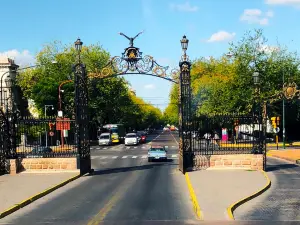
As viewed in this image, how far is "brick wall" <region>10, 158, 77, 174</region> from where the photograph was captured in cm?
2547

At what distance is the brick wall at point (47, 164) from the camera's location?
1003 inches

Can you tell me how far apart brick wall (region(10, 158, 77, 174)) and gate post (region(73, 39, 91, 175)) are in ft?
2.10

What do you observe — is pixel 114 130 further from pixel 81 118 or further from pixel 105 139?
pixel 81 118

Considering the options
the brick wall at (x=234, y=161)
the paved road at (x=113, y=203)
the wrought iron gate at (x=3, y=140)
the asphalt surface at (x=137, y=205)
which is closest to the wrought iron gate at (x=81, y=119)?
the paved road at (x=113, y=203)

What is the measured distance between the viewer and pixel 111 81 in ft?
233

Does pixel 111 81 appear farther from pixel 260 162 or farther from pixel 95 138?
pixel 260 162

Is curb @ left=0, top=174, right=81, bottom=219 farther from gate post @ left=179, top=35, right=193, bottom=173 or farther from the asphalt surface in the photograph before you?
gate post @ left=179, top=35, right=193, bottom=173

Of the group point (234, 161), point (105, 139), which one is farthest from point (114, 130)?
point (234, 161)

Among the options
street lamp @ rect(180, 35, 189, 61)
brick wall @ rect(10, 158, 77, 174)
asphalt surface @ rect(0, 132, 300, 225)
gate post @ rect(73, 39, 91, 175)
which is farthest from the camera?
brick wall @ rect(10, 158, 77, 174)

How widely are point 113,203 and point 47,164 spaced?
1085 cm

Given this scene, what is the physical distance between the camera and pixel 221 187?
1873 centimetres

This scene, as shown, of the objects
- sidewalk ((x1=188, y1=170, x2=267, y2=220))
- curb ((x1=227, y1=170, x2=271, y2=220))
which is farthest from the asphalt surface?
sidewalk ((x1=188, y1=170, x2=267, y2=220))

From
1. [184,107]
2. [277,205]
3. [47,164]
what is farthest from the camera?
[47,164]

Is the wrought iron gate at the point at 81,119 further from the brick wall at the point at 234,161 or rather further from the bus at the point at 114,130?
the bus at the point at 114,130
